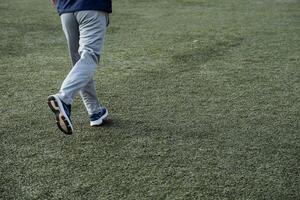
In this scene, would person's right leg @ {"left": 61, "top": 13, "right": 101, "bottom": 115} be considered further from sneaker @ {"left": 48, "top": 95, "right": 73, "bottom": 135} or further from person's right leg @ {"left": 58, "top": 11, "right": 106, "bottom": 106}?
sneaker @ {"left": 48, "top": 95, "right": 73, "bottom": 135}

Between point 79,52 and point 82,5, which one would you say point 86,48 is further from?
point 82,5

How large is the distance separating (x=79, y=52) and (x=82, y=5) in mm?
316

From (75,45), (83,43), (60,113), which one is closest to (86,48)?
(83,43)

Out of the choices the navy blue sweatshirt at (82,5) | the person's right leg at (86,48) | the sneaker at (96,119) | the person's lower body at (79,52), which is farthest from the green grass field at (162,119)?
the navy blue sweatshirt at (82,5)

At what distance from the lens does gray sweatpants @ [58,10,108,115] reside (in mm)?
Answer: 3145

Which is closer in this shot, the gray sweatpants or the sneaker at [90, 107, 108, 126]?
the gray sweatpants

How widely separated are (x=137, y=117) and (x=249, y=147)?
95cm

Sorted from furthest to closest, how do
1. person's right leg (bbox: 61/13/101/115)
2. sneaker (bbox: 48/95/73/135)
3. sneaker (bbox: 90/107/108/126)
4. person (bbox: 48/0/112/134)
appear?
sneaker (bbox: 90/107/108/126)
person's right leg (bbox: 61/13/101/115)
person (bbox: 48/0/112/134)
sneaker (bbox: 48/95/73/135)

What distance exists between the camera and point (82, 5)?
319 cm

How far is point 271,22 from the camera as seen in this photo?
8125 millimetres

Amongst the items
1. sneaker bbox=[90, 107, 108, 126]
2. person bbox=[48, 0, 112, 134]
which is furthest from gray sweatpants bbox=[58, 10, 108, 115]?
sneaker bbox=[90, 107, 108, 126]

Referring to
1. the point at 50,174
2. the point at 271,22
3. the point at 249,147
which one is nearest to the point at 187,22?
the point at 271,22

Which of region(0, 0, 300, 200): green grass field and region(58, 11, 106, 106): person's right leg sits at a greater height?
region(58, 11, 106, 106): person's right leg

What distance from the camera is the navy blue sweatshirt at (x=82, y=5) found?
10.5ft
